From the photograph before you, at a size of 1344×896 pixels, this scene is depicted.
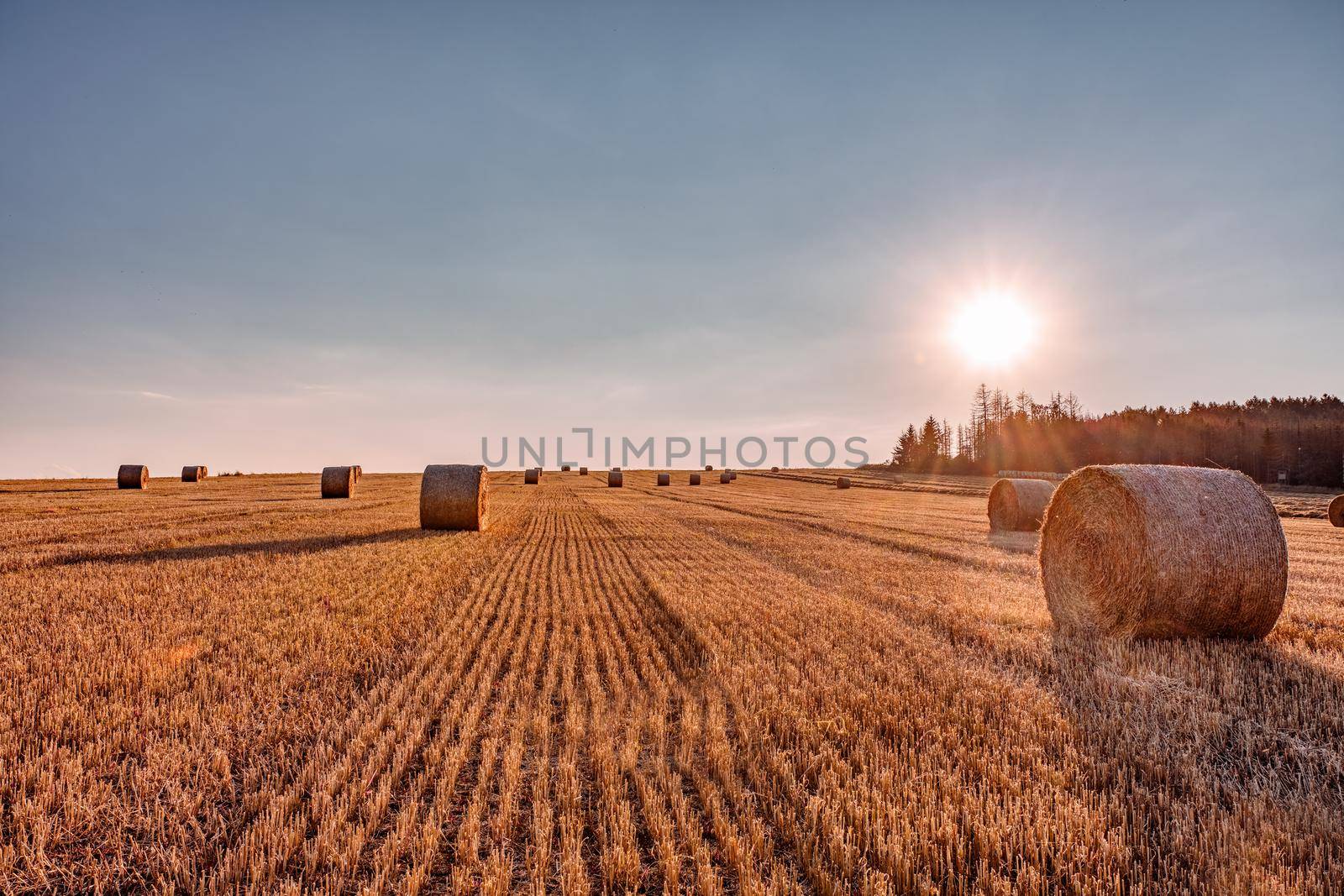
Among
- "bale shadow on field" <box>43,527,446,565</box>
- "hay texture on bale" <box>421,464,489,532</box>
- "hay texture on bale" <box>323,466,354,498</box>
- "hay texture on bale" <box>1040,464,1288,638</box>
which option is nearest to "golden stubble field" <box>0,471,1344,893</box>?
"hay texture on bale" <box>1040,464,1288,638</box>

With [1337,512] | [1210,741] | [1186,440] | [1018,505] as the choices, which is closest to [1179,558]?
[1210,741]

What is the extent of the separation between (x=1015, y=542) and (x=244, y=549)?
57.9ft

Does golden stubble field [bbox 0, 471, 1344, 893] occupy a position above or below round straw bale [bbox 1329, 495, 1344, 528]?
below

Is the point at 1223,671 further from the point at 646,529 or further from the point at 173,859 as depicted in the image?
the point at 646,529

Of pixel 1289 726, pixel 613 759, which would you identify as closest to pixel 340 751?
pixel 613 759

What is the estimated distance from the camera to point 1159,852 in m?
3.18

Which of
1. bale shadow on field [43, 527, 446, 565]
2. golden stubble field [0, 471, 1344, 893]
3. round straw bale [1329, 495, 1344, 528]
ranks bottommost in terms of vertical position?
golden stubble field [0, 471, 1344, 893]

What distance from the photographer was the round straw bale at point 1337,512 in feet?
75.7

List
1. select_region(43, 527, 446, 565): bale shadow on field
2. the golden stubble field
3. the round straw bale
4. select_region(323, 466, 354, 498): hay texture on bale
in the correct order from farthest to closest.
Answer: select_region(323, 466, 354, 498): hay texture on bale < the round straw bale < select_region(43, 527, 446, 565): bale shadow on field < the golden stubble field

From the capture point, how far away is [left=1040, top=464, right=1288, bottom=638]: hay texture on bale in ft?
23.4

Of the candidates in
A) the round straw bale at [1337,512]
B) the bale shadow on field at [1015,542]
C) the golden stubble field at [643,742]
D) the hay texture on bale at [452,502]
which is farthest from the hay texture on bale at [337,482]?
the round straw bale at [1337,512]

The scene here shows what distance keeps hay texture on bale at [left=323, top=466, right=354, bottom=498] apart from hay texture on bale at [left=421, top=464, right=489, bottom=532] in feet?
52.2

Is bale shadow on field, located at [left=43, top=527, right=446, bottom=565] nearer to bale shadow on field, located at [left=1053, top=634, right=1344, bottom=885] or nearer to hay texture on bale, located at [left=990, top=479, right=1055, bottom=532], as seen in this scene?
bale shadow on field, located at [left=1053, top=634, right=1344, bottom=885]

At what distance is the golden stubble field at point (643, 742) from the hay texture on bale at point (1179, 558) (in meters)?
0.38
